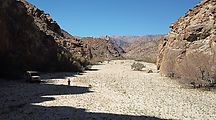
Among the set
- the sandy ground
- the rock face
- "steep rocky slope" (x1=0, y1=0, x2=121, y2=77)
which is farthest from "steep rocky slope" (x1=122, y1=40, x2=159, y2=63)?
the sandy ground

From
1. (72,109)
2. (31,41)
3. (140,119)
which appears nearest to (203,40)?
(140,119)

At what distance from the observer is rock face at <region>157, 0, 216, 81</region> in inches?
467

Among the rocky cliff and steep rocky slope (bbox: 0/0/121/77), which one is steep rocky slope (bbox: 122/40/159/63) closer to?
steep rocky slope (bbox: 0/0/121/77)

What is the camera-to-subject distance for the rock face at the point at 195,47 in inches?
467

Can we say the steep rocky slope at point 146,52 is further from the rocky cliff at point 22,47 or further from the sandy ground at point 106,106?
the sandy ground at point 106,106

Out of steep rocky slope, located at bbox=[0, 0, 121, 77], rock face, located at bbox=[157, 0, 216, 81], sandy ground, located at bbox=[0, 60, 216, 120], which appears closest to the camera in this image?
sandy ground, located at bbox=[0, 60, 216, 120]

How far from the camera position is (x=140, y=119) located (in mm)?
6379

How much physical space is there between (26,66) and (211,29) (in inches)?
648

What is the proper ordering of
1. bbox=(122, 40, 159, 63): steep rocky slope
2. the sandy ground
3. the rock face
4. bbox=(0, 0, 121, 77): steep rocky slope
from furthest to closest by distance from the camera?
bbox=(122, 40, 159, 63): steep rocky slope, bbox=(0, 0, 121, 77): steep rocky slope, the rock face, the sandy ground

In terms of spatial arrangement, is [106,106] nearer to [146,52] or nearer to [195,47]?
[195,47]

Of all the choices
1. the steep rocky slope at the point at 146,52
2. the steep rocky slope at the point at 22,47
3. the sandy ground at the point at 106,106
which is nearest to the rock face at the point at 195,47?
the sandy ground at the point at 106,106

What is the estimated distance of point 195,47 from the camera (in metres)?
13.4

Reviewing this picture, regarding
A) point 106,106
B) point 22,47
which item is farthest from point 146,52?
point 106,106

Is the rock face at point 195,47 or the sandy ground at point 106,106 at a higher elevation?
the rock face at point 195,47
